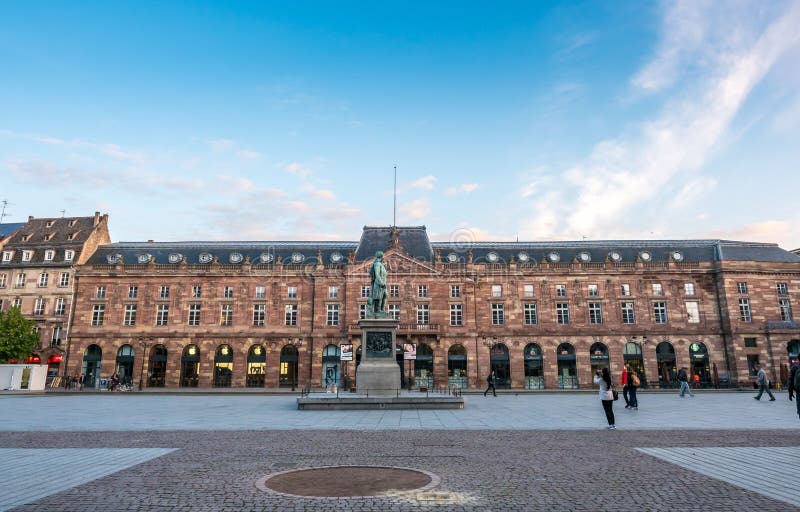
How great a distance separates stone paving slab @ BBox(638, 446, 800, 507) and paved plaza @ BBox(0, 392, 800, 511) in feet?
0.13

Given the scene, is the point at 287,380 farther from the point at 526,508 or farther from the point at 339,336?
the point at 526,508

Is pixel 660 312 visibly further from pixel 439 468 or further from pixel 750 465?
pixel 439 468

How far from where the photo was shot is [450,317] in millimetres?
55156

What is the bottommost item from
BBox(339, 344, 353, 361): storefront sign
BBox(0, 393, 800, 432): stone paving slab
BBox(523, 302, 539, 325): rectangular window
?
BBox(0, 393, 800, 432): stone paving slab

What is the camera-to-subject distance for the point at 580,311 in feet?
181

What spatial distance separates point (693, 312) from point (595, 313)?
10.3m

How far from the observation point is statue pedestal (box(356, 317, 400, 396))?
26.3m

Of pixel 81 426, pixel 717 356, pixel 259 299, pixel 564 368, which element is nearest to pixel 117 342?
pixel 259 299

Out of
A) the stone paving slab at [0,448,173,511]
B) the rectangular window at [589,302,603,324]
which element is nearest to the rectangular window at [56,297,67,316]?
the stone paving slab at [0,448,173,511]

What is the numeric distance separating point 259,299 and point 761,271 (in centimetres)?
5364

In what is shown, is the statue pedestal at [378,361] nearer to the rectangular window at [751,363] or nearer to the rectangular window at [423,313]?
the rectangular window at [423,313]

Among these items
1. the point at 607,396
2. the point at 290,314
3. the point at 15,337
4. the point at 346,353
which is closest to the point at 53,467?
the point at 607,396

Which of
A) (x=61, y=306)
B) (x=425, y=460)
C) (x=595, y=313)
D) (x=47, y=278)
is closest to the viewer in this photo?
(x=425, y=460)

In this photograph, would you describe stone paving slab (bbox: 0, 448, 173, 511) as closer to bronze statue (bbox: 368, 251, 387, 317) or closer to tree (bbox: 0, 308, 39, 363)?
bronze statue (bbox: 368, 251, 387, 317)
